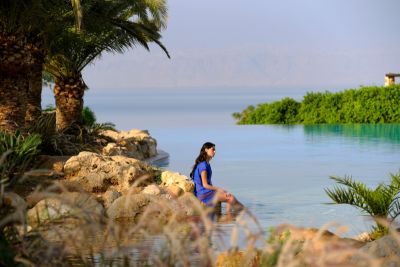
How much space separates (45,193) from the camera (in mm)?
4078

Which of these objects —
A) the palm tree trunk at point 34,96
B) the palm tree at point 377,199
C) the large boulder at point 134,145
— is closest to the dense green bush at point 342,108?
the large boulder at point 134,145

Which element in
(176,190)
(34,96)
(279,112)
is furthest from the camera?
(279,112)

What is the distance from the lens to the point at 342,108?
45.3m

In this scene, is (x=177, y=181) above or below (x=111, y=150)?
below

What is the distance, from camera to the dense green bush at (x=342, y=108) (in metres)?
43.9

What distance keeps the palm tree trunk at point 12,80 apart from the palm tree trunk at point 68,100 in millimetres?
6222

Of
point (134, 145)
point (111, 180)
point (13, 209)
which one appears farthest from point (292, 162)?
point (13, 209)

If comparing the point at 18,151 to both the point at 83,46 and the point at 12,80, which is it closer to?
the point at 12,80

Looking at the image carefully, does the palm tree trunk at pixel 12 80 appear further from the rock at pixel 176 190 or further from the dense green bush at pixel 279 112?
the dense green bush at pixel 279 112

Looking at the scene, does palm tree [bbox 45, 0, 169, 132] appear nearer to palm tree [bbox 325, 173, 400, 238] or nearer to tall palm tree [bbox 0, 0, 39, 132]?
tall palm tree [bbox 0, 0, 39, 132]

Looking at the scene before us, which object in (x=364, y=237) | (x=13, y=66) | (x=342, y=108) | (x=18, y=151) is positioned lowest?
(x=364, y=237)

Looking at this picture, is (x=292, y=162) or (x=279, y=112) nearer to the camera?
(x=292, y=162)

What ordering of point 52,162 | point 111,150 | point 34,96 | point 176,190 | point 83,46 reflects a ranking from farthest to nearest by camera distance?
point 83,46 < point 34,96 < point 111,150 < point 52,162 < point 176,190

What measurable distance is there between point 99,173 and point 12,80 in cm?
395
